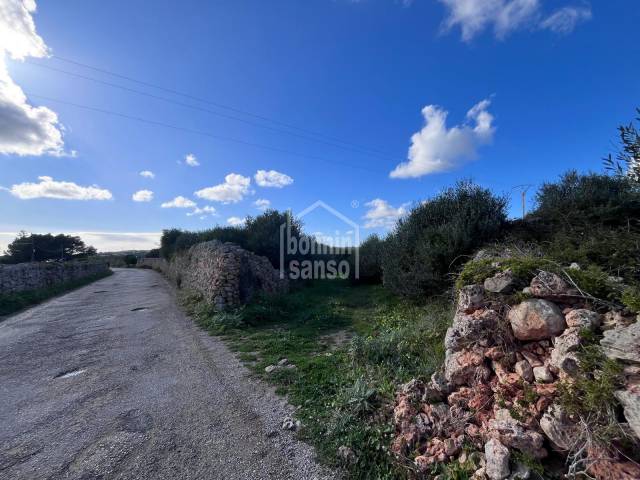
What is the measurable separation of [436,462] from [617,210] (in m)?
5.71

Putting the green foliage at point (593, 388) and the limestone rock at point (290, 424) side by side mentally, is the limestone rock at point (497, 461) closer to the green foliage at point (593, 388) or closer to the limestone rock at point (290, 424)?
the green foliage at point (593, 388)

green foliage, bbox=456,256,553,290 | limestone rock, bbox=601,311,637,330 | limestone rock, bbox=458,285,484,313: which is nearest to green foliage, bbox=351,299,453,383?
limestone rock, bbox=458,285,484,313

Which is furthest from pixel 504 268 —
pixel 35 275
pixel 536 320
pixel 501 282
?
pixel 35 275

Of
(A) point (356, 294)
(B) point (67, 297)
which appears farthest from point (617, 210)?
(B) point (67, 297)

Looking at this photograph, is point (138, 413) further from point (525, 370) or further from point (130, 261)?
point (130, 261)

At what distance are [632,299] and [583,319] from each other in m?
0.31

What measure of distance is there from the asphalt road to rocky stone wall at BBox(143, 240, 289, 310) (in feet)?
6.97

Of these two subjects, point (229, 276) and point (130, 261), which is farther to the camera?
point (130, 261)

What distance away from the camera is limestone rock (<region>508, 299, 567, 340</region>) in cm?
221

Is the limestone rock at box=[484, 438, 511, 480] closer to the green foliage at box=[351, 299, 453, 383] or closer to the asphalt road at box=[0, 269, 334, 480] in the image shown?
the green foliage at box=[351, 299, 453, 383]

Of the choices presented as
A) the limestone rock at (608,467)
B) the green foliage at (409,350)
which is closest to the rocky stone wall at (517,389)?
the limestone rock at (608,467)

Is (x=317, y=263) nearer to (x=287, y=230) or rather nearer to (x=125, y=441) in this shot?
(x=287, y=230)

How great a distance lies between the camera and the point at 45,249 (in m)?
23.7

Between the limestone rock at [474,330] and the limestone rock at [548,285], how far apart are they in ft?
1.36
